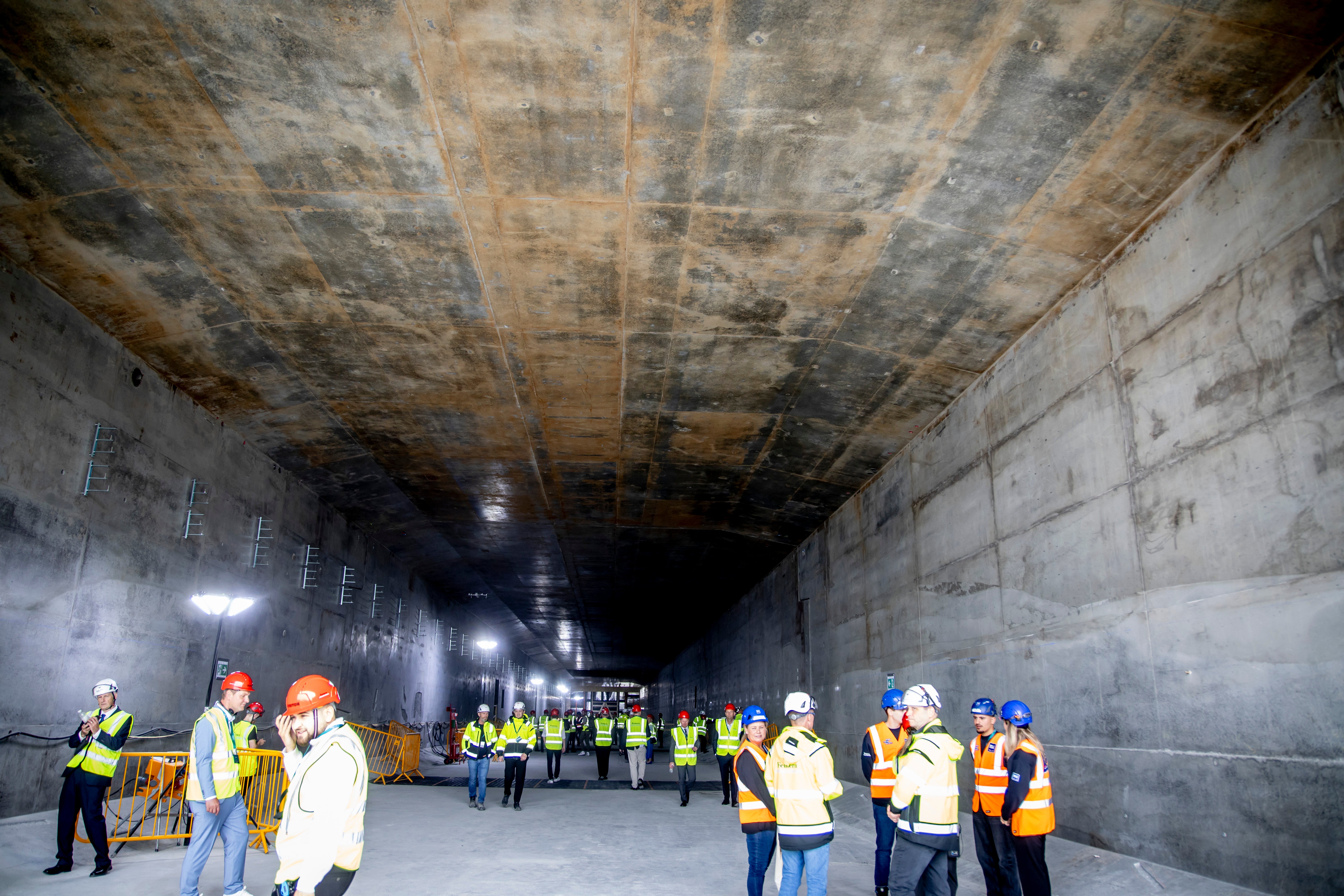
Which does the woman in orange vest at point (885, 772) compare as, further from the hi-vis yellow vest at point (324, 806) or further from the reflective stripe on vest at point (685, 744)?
the reflective stripe on vest at point (685, 744)

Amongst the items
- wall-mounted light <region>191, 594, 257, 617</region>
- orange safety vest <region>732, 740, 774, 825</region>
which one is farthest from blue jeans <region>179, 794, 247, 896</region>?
wall-mounted light <region>191, 594, 257, 617</region>

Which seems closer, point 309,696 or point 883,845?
point 309,696

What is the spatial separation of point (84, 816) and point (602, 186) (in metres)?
7.62

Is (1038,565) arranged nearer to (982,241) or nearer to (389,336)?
(982,241)

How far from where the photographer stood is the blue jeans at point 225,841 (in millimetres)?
6234

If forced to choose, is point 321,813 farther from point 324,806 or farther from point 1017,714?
point 1017,714

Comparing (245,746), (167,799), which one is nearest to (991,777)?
(245,746)

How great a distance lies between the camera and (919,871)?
18.6 ft

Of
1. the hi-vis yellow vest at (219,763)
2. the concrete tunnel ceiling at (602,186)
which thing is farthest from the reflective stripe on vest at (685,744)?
the hi-vis yellow vest at (219,763)

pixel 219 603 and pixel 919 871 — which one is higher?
pixel 219 603

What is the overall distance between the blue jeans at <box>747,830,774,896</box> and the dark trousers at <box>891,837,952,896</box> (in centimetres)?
95

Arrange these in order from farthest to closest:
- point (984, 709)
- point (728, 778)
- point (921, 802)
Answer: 1. point (728, 778)
2. point (984, 709)
3. point (921, 802)

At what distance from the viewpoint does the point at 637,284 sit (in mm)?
9859

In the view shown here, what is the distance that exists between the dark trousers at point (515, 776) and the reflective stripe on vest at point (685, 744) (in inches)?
118
